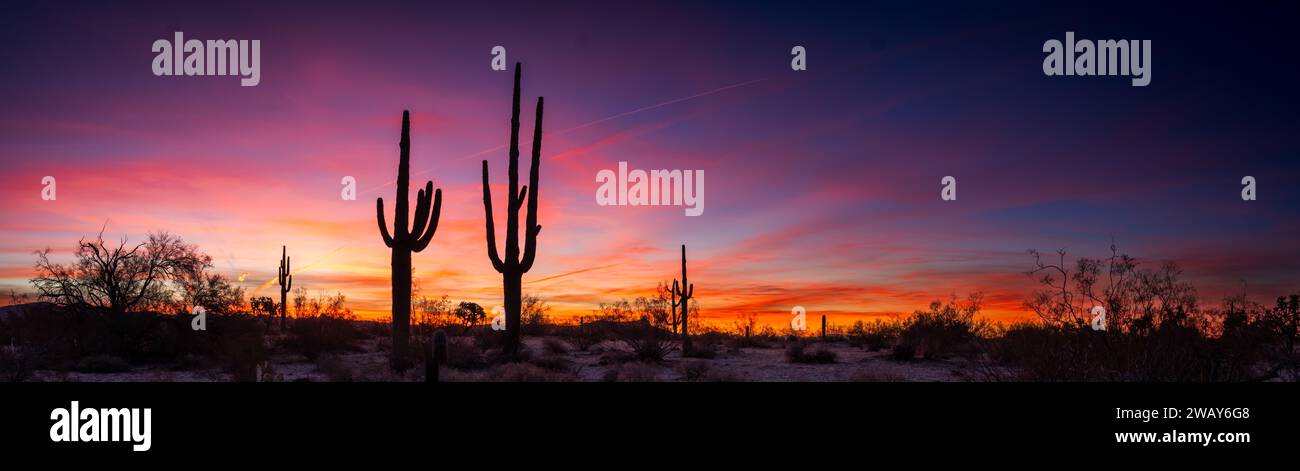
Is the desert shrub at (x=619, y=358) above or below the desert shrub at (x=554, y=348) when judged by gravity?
above

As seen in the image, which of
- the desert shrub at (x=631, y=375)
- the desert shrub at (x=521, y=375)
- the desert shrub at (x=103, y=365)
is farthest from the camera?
the desert shrub at (x=103, y=365)

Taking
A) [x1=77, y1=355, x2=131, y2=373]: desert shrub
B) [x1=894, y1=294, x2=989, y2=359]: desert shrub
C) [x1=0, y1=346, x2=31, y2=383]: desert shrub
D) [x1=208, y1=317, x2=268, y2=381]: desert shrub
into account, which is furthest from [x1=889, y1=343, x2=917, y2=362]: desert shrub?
[x1=0, y1=346, x2=31, y2=383]: desert shrub

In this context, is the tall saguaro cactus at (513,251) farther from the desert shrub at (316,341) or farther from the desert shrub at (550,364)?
the desert shrub at (316,341)

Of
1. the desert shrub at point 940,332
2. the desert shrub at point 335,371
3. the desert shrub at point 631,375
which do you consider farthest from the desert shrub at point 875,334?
the desert shrub at point 335,371

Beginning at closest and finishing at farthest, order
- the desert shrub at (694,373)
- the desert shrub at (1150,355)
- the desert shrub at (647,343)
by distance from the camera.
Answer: the desert shrub at (1150,355)
the desert shrub at (694,373)
the desert shrub at (647,343)

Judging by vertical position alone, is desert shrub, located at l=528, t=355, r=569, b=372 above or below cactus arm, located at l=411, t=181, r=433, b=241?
below

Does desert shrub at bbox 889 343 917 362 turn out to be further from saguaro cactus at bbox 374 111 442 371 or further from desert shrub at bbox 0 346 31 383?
desert shrub at bbox 0 346 31 383

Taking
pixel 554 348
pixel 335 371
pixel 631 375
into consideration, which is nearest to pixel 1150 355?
pixel 631 375

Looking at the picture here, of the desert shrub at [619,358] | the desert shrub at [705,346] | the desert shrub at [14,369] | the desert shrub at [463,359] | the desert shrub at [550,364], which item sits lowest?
the desert shrub at [705,346]
